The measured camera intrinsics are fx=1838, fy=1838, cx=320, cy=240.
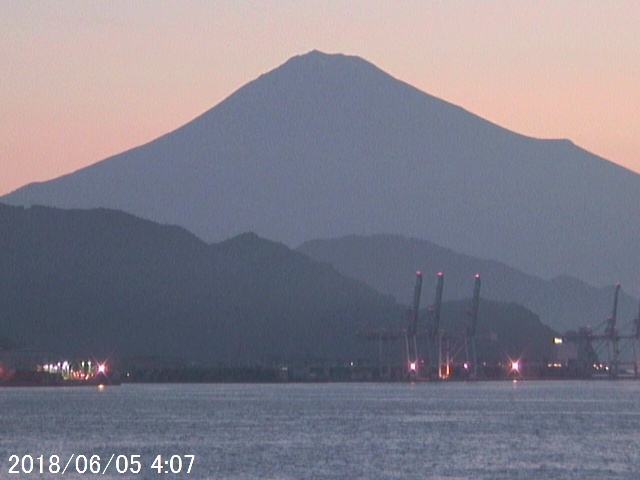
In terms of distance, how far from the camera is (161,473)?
55875 mm

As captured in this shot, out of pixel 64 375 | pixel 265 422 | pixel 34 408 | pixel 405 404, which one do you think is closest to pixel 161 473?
pixel 265 422

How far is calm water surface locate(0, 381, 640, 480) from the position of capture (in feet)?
191

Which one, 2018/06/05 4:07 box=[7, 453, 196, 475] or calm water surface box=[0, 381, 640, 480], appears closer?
2018/06/05 4:07 box=[7, 453, 196, 475]

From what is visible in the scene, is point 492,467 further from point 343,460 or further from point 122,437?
point 122,437

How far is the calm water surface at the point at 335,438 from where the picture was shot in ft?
191

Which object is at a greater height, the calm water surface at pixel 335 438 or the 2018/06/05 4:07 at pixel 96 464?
the calm water surface at pixel 335 438

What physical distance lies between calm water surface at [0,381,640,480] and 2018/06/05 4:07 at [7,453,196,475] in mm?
186

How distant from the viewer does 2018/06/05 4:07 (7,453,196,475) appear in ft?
184

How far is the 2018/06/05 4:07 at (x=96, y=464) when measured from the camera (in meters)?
56.1

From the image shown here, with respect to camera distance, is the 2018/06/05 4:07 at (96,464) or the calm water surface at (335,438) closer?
the 2018/06/05 4:07 at (96,464)

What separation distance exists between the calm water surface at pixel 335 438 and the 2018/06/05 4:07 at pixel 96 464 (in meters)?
0.19

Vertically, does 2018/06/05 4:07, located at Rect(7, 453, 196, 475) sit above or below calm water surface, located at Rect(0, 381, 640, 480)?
below

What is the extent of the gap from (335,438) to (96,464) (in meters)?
17.1

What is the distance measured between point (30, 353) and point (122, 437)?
379 feet
